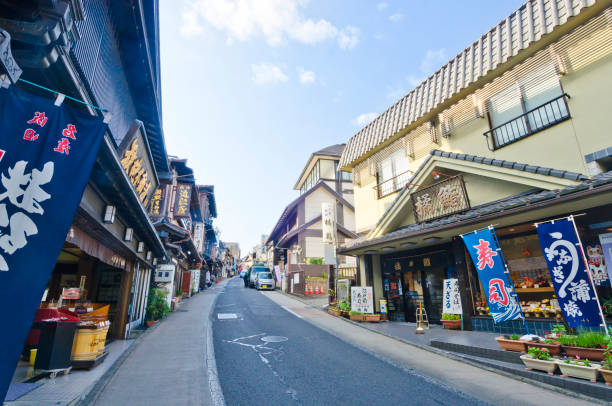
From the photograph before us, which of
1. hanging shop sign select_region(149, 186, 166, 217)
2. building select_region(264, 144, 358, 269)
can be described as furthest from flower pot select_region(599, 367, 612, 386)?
A: building select_region(264, 144, 358, 269)

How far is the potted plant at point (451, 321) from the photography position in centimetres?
1126

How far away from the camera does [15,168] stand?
3.21 metres

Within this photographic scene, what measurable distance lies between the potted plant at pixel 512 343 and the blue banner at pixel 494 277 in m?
0.44

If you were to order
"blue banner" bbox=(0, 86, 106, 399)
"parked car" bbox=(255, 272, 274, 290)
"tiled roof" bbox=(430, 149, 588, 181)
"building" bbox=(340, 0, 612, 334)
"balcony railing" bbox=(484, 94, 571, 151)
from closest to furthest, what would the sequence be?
"blue banner" bbox=(0, 86, 106, 399), "tiled roof" bbox=(430, 149, 588, 181), "building" bbox=(340, 0, 612, 334), "balcony railing" bbox=(484, 94, 571, 151), "parked car" bbox=(255, 272, 274, 290)

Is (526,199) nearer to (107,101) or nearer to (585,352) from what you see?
(585,352)

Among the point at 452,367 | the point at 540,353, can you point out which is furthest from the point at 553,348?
the point at 452,367

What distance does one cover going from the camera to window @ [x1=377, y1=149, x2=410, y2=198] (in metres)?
15.3

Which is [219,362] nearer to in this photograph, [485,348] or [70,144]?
[70,144]

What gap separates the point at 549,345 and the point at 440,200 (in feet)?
21.0

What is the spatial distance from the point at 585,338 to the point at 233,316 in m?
14.1

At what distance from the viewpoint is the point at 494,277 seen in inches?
313

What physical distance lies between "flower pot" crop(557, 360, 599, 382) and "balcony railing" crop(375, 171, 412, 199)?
10.1m

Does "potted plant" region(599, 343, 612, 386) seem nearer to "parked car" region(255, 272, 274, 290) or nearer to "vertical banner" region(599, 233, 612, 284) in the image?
"vertical banner" region(599, 233, 612, 284)

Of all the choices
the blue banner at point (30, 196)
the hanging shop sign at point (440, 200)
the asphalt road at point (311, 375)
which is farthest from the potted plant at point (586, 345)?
the blue banner at point (30, 196)
